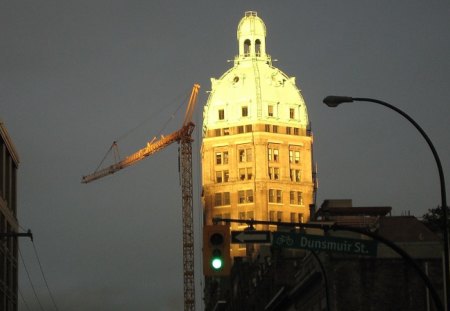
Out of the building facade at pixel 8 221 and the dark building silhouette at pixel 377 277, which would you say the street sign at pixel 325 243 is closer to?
the dark building silhouette at pixel 377 277

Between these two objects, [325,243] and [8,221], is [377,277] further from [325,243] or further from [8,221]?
[8,221]

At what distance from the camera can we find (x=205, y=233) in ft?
140

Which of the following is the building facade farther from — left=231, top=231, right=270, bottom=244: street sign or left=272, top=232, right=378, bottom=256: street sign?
left=231, top=231, right=270, bottom=244: street sign

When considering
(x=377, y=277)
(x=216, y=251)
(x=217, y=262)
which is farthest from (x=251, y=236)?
(x=377, y=277)

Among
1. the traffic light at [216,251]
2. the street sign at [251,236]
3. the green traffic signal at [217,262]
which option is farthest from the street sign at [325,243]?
the green traffic signal at [217,262]

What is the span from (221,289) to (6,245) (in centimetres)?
4746

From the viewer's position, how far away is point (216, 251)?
42281mm

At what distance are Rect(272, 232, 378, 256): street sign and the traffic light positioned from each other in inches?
115

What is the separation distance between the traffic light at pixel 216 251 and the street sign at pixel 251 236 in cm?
107

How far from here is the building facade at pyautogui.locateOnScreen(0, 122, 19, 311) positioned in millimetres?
141125

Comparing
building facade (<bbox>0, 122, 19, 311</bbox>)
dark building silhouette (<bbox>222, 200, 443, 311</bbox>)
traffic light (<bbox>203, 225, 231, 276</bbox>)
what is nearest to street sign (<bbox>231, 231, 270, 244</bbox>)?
traffic light (<bbox>203, 225, 231, 276</bbox>)

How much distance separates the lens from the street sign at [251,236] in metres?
43.9

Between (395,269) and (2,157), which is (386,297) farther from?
(2,157)

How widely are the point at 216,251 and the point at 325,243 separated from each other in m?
4.50
